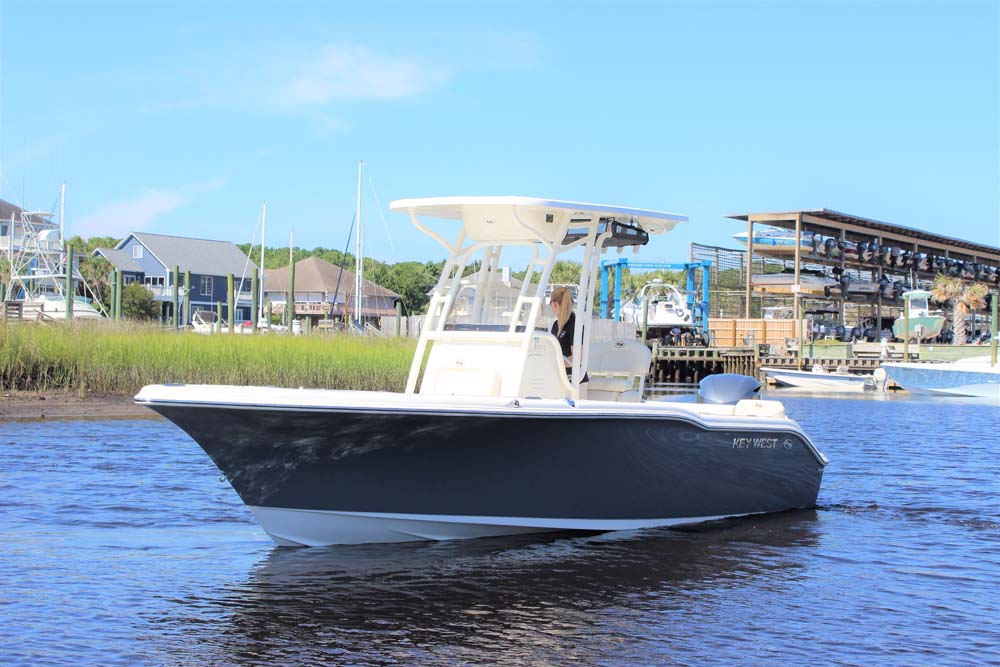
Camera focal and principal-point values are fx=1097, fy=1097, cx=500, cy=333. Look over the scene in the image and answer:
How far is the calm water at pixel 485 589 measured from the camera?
6.45 metres

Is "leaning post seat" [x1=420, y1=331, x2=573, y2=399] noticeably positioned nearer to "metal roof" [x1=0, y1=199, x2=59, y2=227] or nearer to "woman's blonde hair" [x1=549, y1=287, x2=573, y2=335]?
"woman's blonde hair" [x1=549, y1=287, x2=573, y2=335]

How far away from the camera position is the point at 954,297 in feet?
171

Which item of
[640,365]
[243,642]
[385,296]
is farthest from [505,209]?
[385,296]

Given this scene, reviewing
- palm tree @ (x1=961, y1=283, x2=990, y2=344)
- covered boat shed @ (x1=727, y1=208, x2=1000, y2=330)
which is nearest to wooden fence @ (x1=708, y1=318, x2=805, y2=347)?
covered boat shed @ (x1=727, y1=208, x2=1000, y2=330)

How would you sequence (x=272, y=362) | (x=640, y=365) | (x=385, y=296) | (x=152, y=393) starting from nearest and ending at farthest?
(x=152, y=393), (x=640, y=365), (x=272, y=362), (x=385, y=296)

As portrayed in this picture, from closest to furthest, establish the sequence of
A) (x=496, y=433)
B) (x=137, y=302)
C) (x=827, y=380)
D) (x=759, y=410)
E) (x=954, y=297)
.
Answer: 1. (x=496, y=433)
2. (x=759, y=410)
3. (x=827, y=380)
4. (x=954, y=297)
5. (x=137, y=302)

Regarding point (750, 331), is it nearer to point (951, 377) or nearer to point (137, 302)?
point (951, 377)

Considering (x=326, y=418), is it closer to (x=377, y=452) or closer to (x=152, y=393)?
(x=377, y=452)

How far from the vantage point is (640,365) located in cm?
980

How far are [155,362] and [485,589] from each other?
13.8 meters

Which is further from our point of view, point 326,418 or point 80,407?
point 80,407

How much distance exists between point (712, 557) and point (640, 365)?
1.79 metres

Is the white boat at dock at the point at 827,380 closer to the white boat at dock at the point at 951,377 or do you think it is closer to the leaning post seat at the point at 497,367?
the white boat at dock at the point at 951,377

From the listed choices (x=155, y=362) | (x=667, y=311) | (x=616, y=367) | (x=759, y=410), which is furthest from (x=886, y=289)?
(x=616, y=367)
